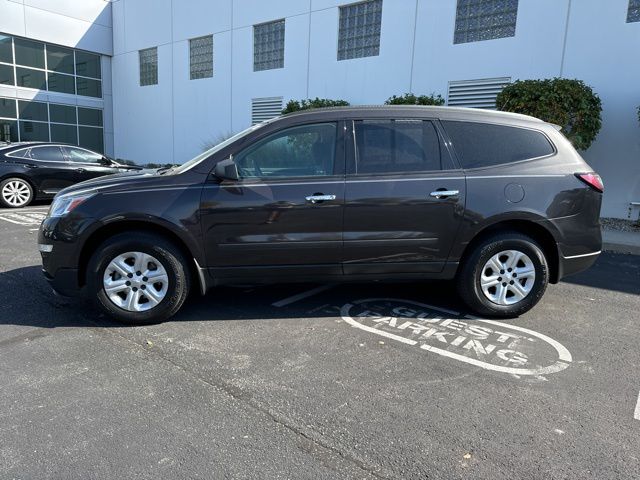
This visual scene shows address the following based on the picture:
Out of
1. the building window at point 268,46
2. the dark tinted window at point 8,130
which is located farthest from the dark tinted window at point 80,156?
the dark tinted window at point 8,130

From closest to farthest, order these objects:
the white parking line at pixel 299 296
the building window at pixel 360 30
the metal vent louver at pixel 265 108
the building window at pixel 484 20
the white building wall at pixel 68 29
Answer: the white parking line at pixel 299 296
the building window at pixel 484 20
the building window at pixel 360 30
the metal vent louver at pixel 265 108
the white building wall at pixel 68 29

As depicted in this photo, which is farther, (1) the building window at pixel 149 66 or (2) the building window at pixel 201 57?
(1) the building window at pixel 149 66

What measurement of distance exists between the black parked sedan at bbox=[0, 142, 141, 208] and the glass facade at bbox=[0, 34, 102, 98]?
11662 mm

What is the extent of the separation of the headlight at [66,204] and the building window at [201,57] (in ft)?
50.3

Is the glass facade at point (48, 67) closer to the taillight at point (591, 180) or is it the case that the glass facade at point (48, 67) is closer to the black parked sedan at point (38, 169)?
the black parked sedan at point (38, 169)

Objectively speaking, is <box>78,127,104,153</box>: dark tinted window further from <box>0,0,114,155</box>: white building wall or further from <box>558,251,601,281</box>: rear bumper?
<box>558,251,601,281</box>: rear bumper

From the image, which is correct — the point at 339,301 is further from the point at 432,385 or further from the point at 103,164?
the point at 103,164

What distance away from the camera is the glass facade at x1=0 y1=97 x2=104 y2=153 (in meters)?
20.7

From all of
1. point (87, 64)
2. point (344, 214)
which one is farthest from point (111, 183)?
point (87, 64)

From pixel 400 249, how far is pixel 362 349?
1.02m

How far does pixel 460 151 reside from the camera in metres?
4.39

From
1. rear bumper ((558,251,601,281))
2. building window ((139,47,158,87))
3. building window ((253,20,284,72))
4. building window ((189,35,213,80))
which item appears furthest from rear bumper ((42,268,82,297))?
building window ((139,47,158,87))

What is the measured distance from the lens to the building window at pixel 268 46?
16.0 meters

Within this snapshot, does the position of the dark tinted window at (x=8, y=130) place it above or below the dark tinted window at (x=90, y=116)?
below
